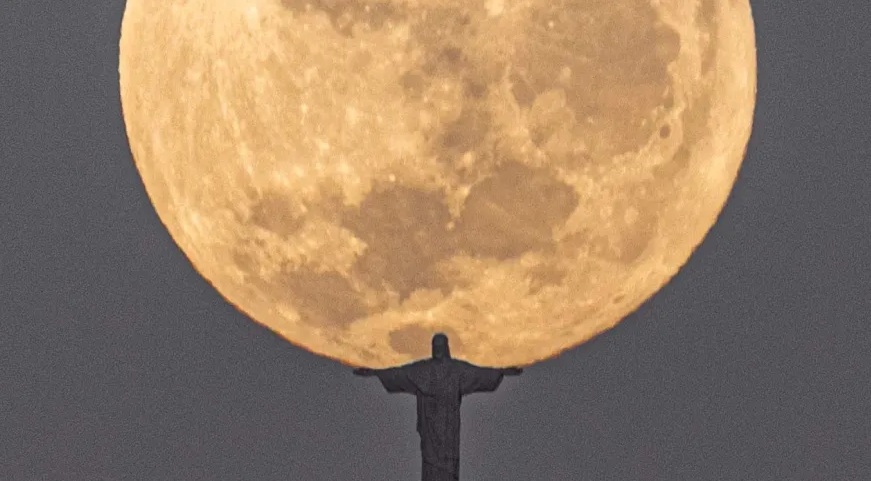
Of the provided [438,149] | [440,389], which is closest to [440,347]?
Result: [440,389]

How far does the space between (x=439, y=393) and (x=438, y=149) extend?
0.39m

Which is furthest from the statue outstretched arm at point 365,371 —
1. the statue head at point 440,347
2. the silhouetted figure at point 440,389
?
the statue head at point 440,347

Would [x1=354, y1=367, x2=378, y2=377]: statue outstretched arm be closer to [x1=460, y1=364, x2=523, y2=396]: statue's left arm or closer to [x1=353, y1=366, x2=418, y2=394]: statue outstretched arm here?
[x1=353, y1=366, x2=418, y2=394]: statue outstretched arm

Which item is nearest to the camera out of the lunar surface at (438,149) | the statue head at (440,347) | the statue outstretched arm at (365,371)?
the lunar surface at (438,149)

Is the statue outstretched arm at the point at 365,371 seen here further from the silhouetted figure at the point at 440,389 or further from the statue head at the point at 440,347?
the statue head at the point at 440,347

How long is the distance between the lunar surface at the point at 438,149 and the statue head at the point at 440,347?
1 centimetres

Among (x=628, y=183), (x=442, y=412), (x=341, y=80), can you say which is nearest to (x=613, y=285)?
(x=628, y=183)

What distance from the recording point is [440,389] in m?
2.18

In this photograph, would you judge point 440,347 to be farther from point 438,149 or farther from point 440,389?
point 438,149

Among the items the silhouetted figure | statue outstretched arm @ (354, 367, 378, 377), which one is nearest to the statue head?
the silhouetted figure

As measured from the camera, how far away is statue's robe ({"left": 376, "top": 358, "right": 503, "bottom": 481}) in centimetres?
217

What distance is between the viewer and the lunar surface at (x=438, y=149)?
194 centimetres

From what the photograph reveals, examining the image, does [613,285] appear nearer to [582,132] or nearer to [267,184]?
[582,132]

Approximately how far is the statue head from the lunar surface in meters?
0.01
